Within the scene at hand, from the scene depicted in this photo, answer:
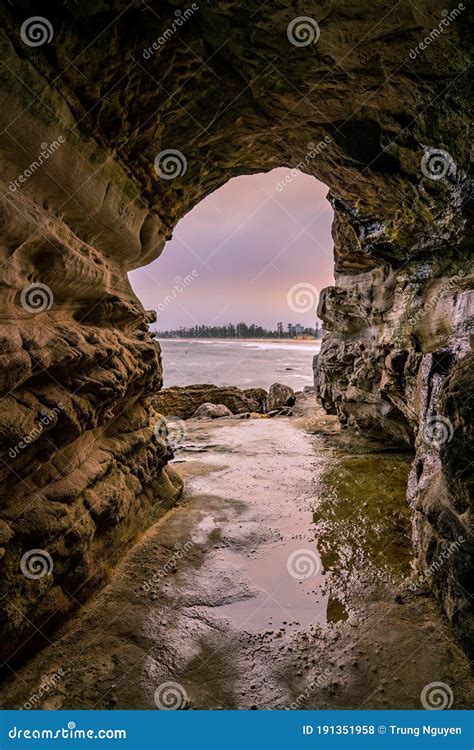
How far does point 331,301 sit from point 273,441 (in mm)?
5401

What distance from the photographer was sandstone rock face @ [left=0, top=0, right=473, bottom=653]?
11.6 ft

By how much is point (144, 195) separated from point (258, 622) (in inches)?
261

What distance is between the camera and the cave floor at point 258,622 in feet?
10.6

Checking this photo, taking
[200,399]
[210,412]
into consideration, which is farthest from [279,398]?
[210,412]

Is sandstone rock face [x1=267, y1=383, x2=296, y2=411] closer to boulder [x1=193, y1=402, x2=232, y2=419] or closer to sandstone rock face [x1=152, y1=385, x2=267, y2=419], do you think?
sandstone rock face [x1=152, y1=385, x2=267, y2=419]

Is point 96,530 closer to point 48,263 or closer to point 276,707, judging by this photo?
point 276,707

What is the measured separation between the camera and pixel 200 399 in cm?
1998

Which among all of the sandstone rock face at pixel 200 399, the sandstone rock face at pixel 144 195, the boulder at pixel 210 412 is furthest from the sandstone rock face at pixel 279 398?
the sandstone rock face at pixel 144 195

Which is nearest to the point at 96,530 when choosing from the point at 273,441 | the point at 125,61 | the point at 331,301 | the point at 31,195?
the point at 31,195

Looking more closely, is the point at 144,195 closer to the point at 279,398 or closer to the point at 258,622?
the point at 258,622

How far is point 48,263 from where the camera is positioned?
13.4 feet

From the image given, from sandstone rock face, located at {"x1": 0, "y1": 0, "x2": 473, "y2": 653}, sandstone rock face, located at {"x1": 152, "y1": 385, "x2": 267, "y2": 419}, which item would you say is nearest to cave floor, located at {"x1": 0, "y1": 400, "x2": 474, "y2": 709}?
sandstone rock face, located at {"x1": 0, "y1": 0, "x2": 473, "y2": 653}

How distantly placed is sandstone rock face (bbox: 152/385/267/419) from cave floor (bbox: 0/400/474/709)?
12.1 meters

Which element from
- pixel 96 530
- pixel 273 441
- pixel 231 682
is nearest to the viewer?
pixel 231 682
